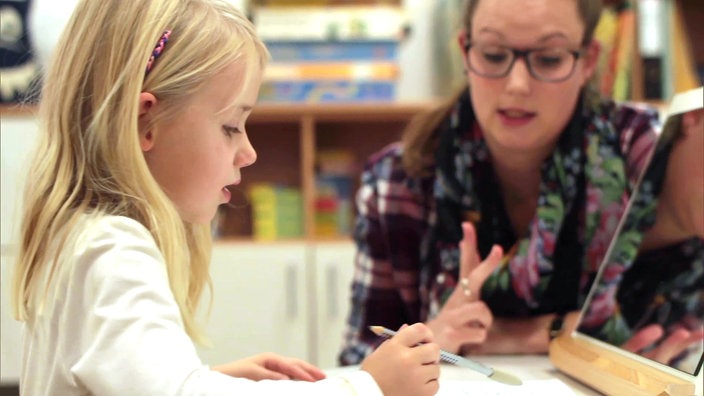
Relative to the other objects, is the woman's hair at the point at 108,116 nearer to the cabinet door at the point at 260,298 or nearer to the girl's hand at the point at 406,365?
the girl's hand at the point at 406,365

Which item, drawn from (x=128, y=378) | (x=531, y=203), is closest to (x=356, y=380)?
(x=128, y=378)

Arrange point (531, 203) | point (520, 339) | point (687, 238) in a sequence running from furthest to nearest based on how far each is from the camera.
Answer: point (531, 203) < point (520, 339) < point (687, 238)

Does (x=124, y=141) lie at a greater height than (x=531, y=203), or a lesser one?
greater

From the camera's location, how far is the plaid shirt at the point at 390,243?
1211mm

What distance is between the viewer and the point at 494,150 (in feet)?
3.93

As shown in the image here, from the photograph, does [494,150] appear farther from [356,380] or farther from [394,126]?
[394,126]

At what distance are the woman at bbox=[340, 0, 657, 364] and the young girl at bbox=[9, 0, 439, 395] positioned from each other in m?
0.42

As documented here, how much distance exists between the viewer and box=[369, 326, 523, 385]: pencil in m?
0.72

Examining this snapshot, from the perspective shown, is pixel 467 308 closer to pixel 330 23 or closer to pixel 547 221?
pixel 547 221

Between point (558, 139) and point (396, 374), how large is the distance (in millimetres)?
628

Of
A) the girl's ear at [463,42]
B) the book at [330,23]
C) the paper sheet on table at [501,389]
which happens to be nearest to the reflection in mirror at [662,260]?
the paper sheet on table at [501,389]

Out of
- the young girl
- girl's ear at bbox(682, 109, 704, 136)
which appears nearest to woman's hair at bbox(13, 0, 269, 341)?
the young girl

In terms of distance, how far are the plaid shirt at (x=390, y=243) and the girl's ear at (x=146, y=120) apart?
0.58 m

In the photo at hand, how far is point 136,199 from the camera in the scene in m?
0.65
